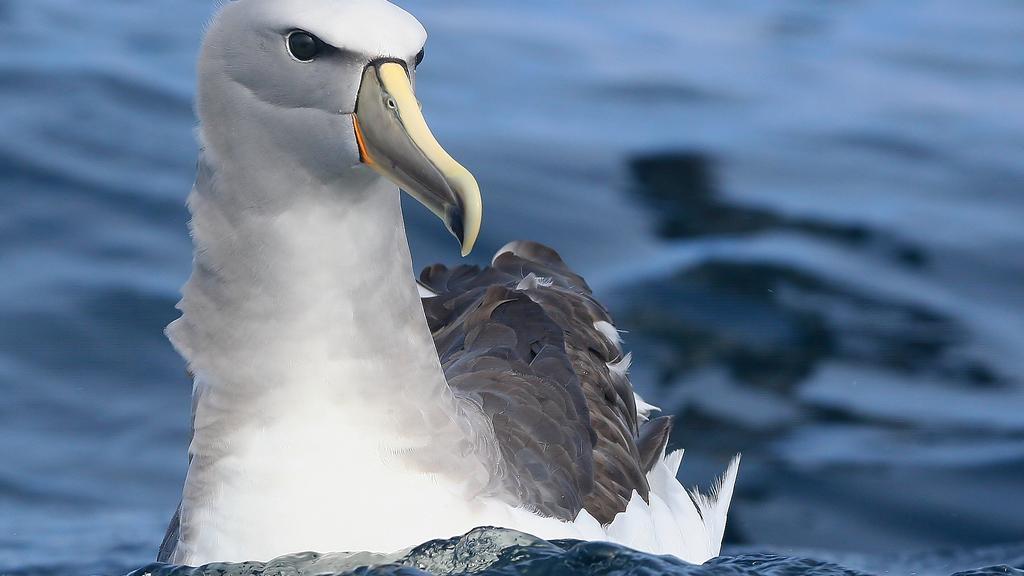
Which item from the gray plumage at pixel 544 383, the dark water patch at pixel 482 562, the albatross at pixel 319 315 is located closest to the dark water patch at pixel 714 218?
the gray plumage at pixel 544 383

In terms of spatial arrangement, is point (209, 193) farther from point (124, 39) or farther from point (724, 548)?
point (124, 39)

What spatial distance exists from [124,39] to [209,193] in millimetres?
8685

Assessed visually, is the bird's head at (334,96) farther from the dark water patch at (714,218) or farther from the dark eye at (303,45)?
the dark water patch at (714,218)

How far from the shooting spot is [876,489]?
7027 millimetres

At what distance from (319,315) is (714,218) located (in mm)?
5846

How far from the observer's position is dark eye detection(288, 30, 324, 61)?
11.9 ft

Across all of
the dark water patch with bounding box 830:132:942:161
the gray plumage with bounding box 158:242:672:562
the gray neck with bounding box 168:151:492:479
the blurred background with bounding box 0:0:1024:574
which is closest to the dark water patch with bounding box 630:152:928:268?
the blurred background with bounding box 0:0:1024:574

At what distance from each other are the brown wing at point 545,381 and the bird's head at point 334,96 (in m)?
1.00

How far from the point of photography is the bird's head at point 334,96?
356cm

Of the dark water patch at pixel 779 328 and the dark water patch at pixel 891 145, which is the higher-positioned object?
the dark water patch at pixel 891 145

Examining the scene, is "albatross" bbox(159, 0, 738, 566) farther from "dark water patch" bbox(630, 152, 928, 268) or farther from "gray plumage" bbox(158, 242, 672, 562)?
"dark water patch" bbox(630, 152, 928, 268)

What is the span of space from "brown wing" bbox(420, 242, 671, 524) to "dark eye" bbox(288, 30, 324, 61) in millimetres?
1246

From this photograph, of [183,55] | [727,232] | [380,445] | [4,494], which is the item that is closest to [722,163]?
[727,232]

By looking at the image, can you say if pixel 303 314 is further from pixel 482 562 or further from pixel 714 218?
pixel 714 218
